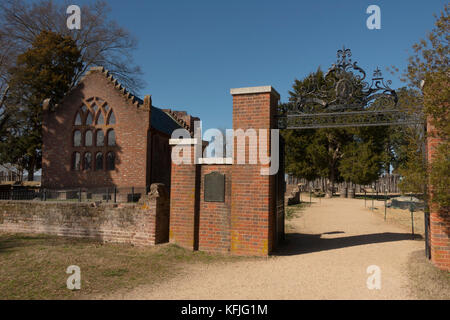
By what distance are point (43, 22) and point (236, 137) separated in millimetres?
27176

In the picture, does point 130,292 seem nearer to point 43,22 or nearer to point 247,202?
point 247,202

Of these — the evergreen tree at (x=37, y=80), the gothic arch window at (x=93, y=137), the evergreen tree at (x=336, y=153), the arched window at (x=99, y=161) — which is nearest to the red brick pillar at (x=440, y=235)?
the gothic arch window at (x=93, y=137)

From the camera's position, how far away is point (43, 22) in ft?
89.4

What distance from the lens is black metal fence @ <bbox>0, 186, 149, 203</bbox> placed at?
13070 mm

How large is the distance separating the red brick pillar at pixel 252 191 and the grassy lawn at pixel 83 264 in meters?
0.69

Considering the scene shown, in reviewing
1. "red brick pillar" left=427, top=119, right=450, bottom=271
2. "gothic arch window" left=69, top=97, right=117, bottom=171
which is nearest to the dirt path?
"red brick pillar" left=427, top=119, right=450, bottom=271

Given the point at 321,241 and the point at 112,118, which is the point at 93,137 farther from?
the point at 321,241

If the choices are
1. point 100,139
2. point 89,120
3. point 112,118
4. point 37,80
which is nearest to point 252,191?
point 112,118

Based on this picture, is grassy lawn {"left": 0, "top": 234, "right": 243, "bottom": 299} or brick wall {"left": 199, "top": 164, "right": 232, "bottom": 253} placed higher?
brick wall {"left": 199, "top": 164, "right": 232, "bottom": 253}

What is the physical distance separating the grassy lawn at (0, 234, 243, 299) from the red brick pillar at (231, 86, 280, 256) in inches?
27.2

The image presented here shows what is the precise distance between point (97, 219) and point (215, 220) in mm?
4661

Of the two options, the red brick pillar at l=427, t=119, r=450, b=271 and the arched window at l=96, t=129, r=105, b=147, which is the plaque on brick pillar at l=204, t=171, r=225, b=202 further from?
the arched window at l=96, t=129, r=105, b=147

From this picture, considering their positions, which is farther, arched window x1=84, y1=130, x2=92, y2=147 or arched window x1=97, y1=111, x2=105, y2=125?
arched window x1=84, y1=130, x2=92, y2=147
